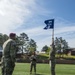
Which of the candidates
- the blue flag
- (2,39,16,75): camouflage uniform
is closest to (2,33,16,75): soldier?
(2,39,16,75): camouflage uniform

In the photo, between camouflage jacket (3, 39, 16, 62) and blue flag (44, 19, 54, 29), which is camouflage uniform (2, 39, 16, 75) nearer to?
camouflage jacket (3, 39, 16, 62)

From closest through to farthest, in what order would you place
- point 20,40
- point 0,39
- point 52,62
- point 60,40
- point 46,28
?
point 52,62 → point 46,28 → point 0,39 → point 20,40 → point 60,40

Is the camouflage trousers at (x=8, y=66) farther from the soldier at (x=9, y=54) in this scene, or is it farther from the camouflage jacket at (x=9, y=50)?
the camouflage jacket at (x=9, y=50)

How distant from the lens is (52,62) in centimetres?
1675

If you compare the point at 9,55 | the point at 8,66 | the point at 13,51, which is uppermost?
the point at 13,51

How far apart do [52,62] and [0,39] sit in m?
110

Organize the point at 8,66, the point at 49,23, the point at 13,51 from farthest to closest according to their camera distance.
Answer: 1. the point at 49,23
2. the point at 8,66
3. the point at 13,51

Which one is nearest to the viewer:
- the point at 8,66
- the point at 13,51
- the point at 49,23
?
the point at 13,51

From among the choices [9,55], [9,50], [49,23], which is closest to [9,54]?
[9,55]

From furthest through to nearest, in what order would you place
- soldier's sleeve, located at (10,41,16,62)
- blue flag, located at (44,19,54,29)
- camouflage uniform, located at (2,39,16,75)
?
blue flag, located at (44,19,54,29), camouflage uniform, located at (2,39,16,75), soldier's sleeve, located at (10,41,16,62)

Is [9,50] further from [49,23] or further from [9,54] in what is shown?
[49,23]

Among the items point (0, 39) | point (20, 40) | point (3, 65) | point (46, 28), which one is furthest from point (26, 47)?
point (3, 65)

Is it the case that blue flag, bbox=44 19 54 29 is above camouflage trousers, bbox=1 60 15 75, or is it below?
above

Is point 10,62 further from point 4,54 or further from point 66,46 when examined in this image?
point 66,46
